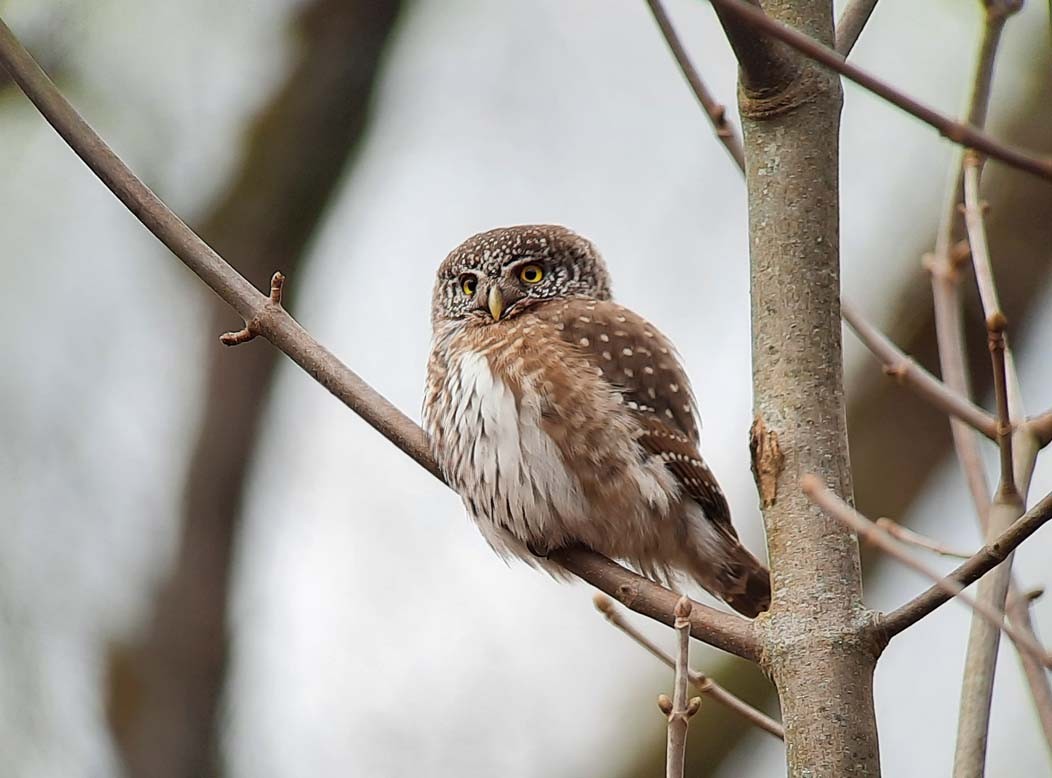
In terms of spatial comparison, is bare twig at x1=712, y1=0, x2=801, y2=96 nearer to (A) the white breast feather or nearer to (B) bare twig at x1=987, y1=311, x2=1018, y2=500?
(B) bare twig at x1=987, y1=311, x2=1018, y2=500

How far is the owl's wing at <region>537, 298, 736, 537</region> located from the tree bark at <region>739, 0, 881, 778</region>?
4.92 feet

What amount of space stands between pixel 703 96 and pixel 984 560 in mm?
1296

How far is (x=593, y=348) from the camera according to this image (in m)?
4.30

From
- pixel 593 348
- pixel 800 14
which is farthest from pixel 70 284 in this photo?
pixel 800 14

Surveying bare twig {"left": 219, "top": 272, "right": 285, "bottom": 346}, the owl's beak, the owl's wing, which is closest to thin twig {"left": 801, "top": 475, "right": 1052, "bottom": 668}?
bare twig {"left": 219, "top": 272, "right": 285, "bottom": 346}

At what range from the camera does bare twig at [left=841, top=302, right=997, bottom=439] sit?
2328 mm

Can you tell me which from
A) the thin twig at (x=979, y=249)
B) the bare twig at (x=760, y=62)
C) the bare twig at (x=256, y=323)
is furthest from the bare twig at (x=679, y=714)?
the bare twig at (x=256, y=323)

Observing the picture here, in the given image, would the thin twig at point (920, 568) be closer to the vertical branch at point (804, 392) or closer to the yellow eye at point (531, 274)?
the vertical branch at point (804, 392)

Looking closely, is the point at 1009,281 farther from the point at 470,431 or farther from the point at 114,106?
the point at 114,106

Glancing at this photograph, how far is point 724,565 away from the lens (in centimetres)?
420

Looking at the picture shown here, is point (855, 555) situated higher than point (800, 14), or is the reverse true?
point (800, 14)

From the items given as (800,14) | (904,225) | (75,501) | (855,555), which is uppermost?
(904,225)

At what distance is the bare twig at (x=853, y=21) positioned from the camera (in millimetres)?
2891

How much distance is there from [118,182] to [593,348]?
1718mm
